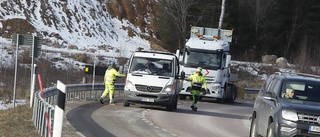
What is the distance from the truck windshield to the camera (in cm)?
3206

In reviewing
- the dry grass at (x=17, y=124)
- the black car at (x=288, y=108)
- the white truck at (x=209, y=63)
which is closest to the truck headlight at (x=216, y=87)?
the white truck at (x=209, y=63)

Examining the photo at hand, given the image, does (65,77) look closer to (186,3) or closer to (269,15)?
(186,3)

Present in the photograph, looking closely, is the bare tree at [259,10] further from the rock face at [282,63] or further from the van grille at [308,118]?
the van grille at [308,118]

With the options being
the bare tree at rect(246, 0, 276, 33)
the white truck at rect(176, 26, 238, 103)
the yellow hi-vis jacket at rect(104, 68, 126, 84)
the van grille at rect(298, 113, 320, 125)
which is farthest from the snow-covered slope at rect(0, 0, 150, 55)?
the van grille at rect(298, 113, 320, 125)

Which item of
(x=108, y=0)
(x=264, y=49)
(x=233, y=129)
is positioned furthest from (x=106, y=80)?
(x=264, y=49)

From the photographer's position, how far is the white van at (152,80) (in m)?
24.6

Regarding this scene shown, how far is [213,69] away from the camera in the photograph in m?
32.0

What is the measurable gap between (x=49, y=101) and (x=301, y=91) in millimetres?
10232

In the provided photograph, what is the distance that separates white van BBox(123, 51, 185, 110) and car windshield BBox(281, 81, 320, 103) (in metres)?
10.0

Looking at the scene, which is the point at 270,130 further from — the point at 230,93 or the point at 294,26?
the point at 294,26

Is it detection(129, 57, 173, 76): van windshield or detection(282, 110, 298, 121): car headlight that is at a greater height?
detection(129, 57, 173, 76): van windshield

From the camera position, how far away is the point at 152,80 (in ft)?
81.6

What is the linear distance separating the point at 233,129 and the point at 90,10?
42.5m

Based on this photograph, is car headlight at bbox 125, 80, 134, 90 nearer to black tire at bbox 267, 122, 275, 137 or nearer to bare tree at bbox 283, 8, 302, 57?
black tire at bbox 267, 122, 275, 137
